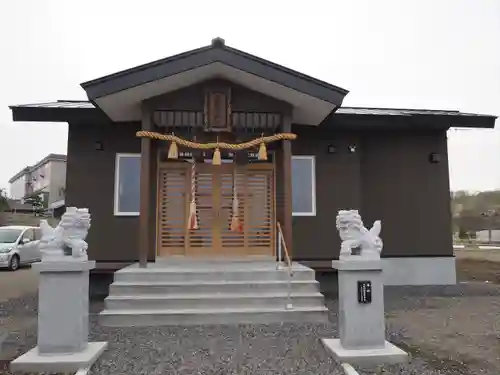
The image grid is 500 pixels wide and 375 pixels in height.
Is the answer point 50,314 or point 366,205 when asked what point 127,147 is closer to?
point 50,314

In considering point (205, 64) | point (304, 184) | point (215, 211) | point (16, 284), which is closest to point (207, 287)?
point (215, 211)

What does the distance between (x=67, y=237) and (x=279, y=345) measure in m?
2.63

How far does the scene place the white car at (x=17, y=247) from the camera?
12.8m

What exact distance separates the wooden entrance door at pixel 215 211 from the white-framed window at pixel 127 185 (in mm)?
597

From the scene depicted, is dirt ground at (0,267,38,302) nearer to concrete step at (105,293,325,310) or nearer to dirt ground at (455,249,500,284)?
concrete step at (105,293,325,310)

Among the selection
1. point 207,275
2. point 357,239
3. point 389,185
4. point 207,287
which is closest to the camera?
point 357,239

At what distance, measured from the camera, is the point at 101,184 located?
812cm

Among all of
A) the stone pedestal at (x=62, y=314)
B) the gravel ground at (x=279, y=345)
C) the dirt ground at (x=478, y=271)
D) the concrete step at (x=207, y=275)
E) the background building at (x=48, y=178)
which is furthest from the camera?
the background building at (x=48, y=178)

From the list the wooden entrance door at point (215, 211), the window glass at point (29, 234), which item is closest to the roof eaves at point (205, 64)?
the wooden entrance door at point (215, 211)

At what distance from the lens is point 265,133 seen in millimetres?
7695

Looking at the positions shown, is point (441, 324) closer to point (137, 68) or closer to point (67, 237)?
point (67, 237)

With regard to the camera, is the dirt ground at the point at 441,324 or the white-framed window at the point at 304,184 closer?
the dirt ground at the point at 441,324

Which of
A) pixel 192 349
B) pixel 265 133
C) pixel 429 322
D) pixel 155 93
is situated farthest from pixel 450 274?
pixel 155 93

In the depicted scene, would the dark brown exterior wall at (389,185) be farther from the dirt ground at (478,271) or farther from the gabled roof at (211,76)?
the dirt ground at (478,271)
